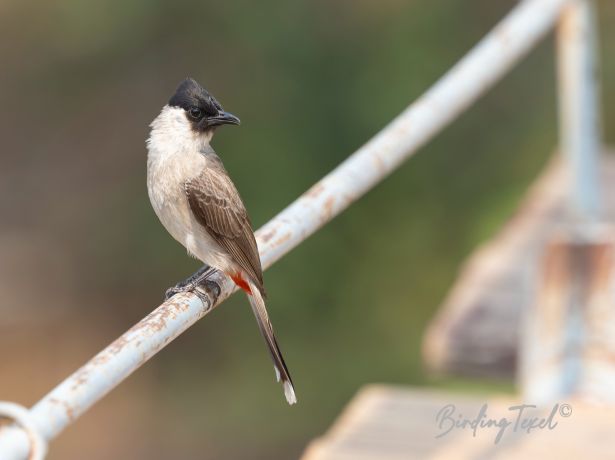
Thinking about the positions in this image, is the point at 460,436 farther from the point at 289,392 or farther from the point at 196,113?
the point at 196,113

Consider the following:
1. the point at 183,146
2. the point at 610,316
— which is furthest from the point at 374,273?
the point at 183,146

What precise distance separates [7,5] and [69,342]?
212cm

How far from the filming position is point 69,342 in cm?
762

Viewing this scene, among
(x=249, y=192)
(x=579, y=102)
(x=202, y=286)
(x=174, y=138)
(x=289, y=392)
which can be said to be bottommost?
(x=289, y=392)

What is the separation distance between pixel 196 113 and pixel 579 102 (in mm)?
1017

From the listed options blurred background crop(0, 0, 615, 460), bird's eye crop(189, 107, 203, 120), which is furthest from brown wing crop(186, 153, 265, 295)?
blurred background crop(0, 0, 615, 460)

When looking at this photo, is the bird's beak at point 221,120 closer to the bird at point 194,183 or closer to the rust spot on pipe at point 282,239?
the bird at point 194,183

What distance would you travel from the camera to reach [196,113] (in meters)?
2.63

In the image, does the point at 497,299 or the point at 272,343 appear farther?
the point at 497,299

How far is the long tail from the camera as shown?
7.11 feet

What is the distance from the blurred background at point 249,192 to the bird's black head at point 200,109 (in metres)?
3.69

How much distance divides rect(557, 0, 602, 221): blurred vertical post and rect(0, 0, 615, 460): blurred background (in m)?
3.12

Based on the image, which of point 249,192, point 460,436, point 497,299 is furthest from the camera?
point 249,192

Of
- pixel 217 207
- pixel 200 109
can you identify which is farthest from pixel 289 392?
pixel 200 109
